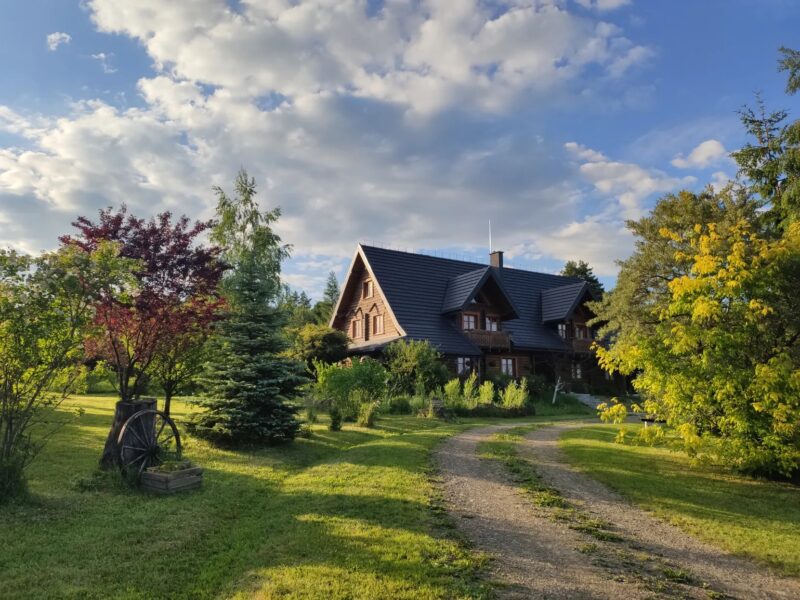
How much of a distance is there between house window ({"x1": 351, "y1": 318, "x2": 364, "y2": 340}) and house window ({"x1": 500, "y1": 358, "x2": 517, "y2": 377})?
8.91m

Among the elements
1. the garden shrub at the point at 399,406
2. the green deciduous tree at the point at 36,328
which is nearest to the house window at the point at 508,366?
the garden shrub at the point at 399,406

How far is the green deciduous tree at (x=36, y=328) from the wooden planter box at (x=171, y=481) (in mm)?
1748

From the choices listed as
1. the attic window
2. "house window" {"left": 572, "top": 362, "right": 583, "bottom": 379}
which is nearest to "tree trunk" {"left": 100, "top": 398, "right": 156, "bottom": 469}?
the attic window

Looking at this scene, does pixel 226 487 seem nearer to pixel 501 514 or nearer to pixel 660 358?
pixel 501 514

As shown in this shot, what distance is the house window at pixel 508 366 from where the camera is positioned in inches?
1299

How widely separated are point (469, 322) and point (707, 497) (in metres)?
22.7

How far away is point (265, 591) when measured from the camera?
5.17 m

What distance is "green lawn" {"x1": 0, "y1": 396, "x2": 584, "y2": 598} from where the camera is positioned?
5.36m

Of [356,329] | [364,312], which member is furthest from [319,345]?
[356,329]

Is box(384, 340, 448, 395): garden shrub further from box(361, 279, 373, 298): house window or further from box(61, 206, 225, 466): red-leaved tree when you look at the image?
box(61, 206, 225, 466): red-leaved tree

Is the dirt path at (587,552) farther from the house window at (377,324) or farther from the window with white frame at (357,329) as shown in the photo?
the window with white frame at (357,329)

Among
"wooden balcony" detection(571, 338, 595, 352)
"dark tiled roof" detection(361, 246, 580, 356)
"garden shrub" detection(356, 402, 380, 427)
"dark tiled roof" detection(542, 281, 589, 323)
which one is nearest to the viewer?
"garden shrub" detection(356, 402, 380, 427)

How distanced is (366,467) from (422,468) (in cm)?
113

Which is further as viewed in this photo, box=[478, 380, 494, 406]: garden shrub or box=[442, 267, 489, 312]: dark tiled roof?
box=[442, 267, 489, 312]: dark tiled roof
